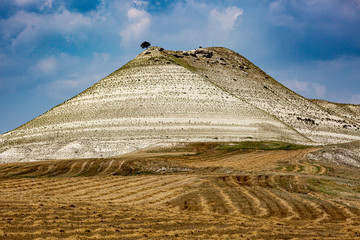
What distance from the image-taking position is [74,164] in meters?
36.3

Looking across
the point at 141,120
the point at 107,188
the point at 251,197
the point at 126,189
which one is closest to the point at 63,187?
the point at 107,188

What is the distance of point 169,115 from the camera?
7131cm

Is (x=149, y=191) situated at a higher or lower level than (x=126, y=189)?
lower

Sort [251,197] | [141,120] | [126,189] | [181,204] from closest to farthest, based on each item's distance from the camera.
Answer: [181,204], [251,197], [126,189], [141,120]

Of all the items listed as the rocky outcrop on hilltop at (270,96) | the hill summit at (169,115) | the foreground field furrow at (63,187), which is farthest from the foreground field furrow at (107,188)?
the rocky outcrop on hilltop at (270,96)

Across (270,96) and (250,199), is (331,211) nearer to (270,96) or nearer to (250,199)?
(250,199)

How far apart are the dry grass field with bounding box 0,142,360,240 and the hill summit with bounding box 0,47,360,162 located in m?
26.7

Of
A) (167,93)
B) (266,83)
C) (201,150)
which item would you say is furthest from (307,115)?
(201,150)

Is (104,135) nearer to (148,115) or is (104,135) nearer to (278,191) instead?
(148,115)

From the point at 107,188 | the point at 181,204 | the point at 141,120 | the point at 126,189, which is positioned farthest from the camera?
the point at 141,120

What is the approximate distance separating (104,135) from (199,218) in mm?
51821

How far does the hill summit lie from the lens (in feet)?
199

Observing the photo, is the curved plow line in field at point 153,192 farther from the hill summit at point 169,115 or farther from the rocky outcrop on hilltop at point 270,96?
the rocky outcrop on hilltop at point 270,96

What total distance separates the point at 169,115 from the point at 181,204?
178 ft
